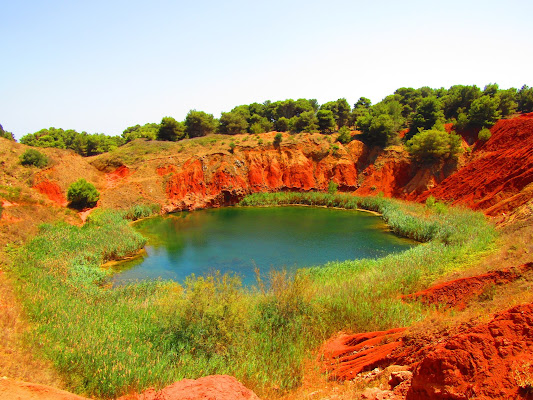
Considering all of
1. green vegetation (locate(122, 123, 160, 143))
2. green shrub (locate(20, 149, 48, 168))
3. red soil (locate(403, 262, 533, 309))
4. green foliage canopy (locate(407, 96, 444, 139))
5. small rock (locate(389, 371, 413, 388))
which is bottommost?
red soil (locate(403, 262, 533, 309))

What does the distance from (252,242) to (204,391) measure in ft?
61.9

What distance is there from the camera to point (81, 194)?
31172mm

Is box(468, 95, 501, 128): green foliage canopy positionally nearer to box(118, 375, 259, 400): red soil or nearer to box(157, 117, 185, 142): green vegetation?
box(157, 117, 185, 142): green vegetation

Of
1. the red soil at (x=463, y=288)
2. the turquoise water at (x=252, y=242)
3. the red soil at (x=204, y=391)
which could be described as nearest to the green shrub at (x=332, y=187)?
the turquoise water at (x=252, y=242)

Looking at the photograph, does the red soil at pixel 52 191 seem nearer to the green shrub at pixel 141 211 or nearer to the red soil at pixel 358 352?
the green shrub at pixel 141 211

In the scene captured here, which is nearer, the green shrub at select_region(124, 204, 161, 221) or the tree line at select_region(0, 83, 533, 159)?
the green shrub at select_region(124, 204, 161, 221)

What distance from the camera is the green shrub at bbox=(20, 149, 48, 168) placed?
112 ft

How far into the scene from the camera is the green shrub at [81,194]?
102 ft

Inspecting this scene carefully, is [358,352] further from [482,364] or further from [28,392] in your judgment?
[28,392]

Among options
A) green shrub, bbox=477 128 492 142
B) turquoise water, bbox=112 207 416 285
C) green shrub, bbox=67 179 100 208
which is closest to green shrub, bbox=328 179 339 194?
turquoise water, bbox=112 207 416 285

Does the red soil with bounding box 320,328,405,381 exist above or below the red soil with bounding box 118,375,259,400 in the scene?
below

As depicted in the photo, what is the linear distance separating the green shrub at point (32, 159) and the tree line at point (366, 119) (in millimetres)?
17479

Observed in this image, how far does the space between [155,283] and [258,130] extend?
37871 mm

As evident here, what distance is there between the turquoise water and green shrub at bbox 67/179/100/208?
496 cm
